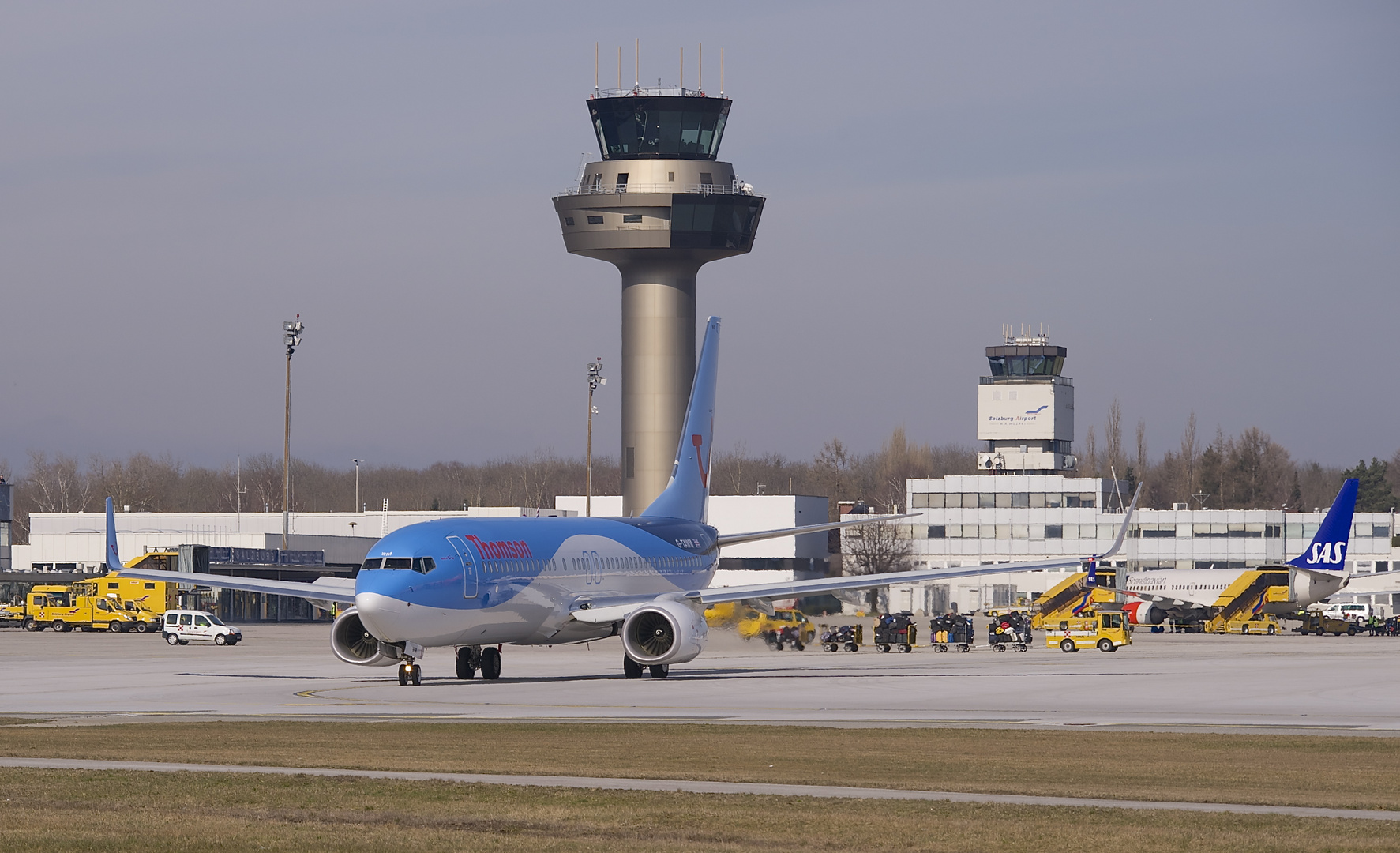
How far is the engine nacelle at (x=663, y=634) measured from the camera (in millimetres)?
46750

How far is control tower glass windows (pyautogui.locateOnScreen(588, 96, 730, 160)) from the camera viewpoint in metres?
142

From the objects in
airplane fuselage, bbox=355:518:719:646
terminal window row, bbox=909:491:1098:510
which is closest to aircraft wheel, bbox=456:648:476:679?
airplane fuselage, bbox=355:518:719:646

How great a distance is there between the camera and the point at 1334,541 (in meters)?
97.6

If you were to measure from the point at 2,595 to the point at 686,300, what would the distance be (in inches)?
2274

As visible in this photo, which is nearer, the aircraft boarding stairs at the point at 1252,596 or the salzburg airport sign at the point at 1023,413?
the aircraft boarding stairs at the point at 1252,596

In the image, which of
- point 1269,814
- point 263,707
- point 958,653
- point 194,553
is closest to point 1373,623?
point 958,653

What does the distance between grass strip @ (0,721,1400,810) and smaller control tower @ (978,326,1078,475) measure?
14370 cm

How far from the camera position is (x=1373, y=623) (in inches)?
4188

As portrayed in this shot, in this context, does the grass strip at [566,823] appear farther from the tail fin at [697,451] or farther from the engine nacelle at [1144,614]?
the engine nacelle at [1144,614]

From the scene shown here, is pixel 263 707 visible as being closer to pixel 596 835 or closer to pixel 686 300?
pixel 596 835

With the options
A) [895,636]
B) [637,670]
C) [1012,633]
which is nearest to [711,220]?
[1012,633]

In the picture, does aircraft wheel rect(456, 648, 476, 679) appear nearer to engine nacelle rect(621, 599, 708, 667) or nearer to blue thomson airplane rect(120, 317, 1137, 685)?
blue thomson airplane rect(120, 317, 1137, 685)

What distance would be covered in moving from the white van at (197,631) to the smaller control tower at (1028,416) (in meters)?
105

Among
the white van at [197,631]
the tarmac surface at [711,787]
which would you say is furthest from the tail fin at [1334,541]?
the tarmac surface at [711,787]
